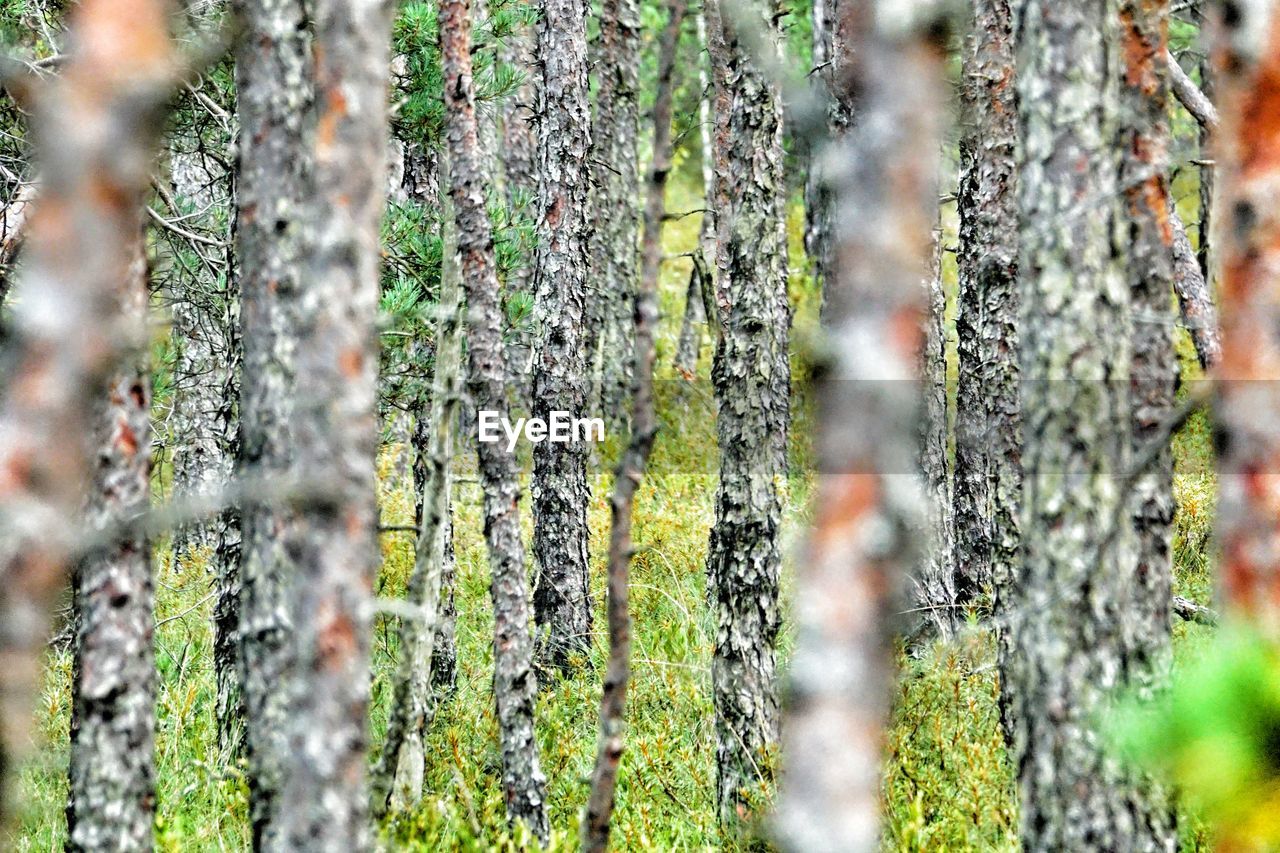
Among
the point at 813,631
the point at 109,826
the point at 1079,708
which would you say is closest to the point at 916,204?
the point at 813,631

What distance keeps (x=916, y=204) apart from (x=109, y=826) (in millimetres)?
2924

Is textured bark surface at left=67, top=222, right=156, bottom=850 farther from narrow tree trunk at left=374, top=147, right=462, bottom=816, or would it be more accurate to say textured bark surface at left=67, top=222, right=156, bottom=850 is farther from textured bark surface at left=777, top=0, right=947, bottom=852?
textured bark surface at left=777, top=0, right=947, bottom=852

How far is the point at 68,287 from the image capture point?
3.16 m

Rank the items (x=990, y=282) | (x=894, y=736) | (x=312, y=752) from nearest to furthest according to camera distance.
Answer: (x=312, y=752), (x=894, y=736), (x=990, y=282)

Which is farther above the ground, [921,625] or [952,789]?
[921,625]

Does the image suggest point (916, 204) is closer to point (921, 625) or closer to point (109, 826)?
point (109, 826)

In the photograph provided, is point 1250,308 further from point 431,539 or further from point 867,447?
point 431,539

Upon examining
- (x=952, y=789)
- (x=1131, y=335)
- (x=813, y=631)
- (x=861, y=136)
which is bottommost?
(x=952, y=789)

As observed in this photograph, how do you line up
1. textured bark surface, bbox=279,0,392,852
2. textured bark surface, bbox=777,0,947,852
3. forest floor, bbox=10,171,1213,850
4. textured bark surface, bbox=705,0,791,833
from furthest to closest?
textured bark surface, bbox=705,0,791,833, forest floor, bbox=10,171,1213,850, textured bark surface, bbox=279,0,392,852, textured bark surface, bbox=777,0,947,852

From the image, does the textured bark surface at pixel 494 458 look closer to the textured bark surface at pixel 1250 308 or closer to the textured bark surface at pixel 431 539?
the textured bark surface at pixel 431 539

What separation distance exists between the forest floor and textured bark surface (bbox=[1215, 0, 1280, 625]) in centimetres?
90

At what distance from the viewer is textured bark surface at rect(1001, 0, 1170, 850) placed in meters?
3.74

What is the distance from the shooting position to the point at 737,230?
20.9ft

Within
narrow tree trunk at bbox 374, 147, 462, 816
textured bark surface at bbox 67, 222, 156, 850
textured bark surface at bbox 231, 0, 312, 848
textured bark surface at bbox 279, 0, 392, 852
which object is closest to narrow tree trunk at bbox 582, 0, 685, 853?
narrow tree trunk at bbox 374, 147, 462, 816
